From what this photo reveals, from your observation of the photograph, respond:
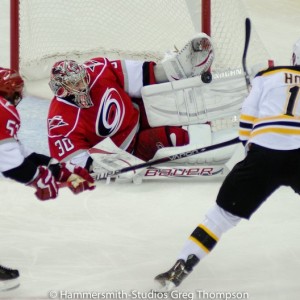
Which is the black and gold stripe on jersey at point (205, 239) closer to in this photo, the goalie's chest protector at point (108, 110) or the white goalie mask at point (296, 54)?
the white goalie mask at point (296, 54)

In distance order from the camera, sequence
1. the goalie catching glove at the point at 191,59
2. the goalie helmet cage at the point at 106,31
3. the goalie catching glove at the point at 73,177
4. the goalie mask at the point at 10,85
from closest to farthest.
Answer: the goalie mask at the point at 10,85
the goalie catching glove at the point at 73,177
the goalie catching glove at the point at 191,59
the goalie helmet cage at the point at 106,31

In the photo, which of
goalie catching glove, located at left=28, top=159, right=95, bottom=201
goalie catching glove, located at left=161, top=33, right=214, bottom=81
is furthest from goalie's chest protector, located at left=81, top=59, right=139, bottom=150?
goalie catching glove, located at left=28, top=159, right=95, bottom=201

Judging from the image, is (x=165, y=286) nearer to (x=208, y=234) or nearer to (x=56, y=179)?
(x=208, y=234)

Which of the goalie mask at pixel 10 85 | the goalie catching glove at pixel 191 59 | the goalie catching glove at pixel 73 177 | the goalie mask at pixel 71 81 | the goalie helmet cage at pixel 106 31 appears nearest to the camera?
the goalie mask at pixel 10 85

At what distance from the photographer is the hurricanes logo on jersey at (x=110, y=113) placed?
364 centimetres

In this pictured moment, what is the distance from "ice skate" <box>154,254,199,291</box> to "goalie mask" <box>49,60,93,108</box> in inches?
48.4

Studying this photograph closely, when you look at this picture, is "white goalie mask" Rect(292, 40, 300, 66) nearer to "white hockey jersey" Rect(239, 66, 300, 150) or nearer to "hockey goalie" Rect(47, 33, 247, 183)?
"white hockey jersey" Rect(239, 66, 300, 150)

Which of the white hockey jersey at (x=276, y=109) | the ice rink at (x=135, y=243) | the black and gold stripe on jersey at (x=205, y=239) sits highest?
the white hockey jersey at (x=276, y=109)

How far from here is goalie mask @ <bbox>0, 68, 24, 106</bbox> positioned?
2557 millimetres

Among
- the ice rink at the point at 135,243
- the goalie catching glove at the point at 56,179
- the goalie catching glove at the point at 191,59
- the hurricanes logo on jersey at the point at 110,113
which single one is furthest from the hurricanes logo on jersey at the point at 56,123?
the goalie catching glove at the point at 56,179

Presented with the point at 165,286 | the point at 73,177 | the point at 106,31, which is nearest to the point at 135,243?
the point at 73,177

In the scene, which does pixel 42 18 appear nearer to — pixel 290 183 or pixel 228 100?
pixel 228 100

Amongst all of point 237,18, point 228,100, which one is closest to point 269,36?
point 237,18

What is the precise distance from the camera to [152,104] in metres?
3.81
